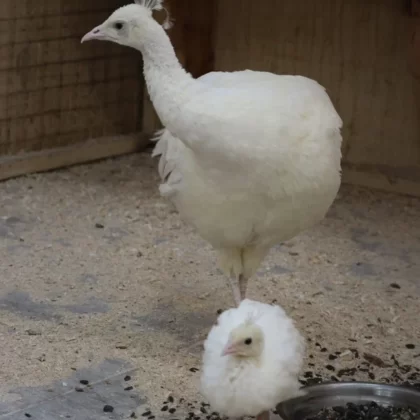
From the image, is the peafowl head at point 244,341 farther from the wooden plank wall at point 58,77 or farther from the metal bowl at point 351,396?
the wooden plank wall at point 58,77

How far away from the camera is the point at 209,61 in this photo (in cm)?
446

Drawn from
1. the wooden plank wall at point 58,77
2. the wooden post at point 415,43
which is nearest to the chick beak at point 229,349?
the wooden post at point 415,43

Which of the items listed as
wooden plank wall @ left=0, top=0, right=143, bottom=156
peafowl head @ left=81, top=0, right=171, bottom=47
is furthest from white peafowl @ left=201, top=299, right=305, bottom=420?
wooden plank wall @ left=0, top=0, right=143, bottom=156

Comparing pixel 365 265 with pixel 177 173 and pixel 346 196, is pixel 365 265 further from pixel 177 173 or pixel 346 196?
pixel 177 173

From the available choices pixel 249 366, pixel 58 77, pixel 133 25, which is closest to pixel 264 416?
pixel 249 366

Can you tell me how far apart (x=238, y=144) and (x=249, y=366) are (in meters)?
0.51

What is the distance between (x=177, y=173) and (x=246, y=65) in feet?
6.56

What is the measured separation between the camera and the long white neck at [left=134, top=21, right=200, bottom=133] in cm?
228

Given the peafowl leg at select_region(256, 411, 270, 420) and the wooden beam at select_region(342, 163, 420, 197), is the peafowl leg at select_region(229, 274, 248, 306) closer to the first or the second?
the peafowl leg at select_region(256, 411, 270, 420)

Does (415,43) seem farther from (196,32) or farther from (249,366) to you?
(249,366)

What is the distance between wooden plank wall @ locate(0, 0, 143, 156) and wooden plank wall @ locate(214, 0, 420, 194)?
2.07ft

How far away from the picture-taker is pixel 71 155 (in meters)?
4.37

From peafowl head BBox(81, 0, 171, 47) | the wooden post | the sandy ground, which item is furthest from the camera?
the wooden post

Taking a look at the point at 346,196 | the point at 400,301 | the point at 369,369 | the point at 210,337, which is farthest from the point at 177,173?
the point at 346,196
